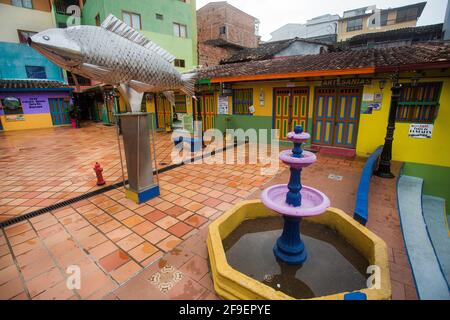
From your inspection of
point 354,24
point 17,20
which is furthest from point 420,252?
point 354,24

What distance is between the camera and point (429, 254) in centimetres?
295

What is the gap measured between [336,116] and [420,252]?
5.75 m

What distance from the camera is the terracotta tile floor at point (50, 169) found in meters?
4.84

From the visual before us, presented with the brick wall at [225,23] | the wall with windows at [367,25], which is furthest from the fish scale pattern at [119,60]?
the wall with windows at [367,25]

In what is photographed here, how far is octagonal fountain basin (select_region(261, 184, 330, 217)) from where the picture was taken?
262 cm

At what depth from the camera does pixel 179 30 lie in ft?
64.4

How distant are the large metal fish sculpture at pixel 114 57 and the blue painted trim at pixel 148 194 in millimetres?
1638

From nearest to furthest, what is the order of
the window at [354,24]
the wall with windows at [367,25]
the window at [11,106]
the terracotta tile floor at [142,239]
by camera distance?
the terracotta tile floor at [142,239], the window at [11,106], the wall with windows at [367,25], the window at [354,24]

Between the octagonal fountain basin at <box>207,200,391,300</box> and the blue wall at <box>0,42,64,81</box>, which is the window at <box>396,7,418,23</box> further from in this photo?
the blue wall at <box>0,42,64,81</box>

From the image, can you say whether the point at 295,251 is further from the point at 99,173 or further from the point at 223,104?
the point at 223,104

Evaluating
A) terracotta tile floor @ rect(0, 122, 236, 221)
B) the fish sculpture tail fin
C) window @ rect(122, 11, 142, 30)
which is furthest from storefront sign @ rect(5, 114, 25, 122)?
Result: the fish sculpture tail fin

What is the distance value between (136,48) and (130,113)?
44.8 inches

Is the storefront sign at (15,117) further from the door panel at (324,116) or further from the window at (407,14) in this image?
the window at (407,14)
